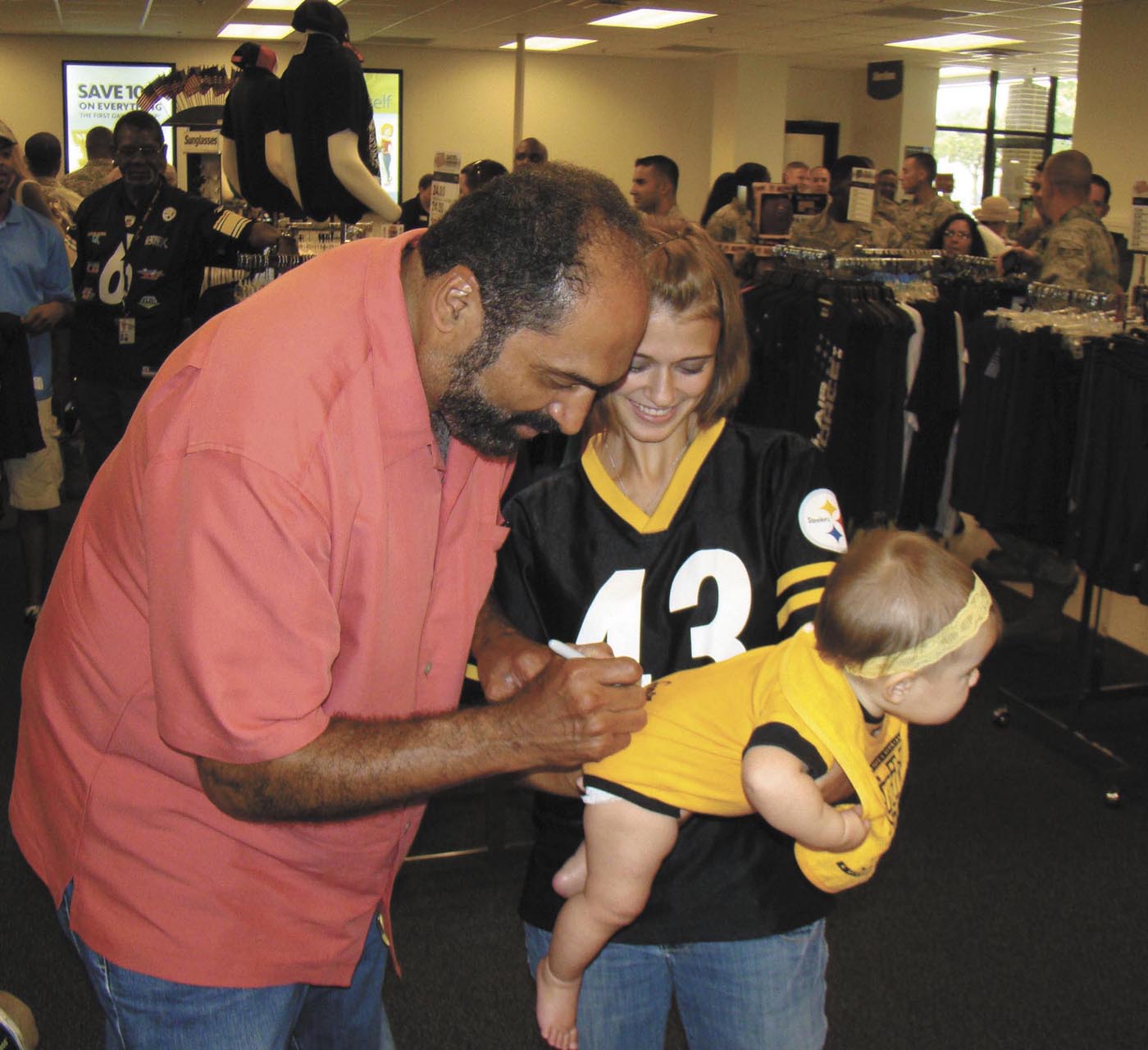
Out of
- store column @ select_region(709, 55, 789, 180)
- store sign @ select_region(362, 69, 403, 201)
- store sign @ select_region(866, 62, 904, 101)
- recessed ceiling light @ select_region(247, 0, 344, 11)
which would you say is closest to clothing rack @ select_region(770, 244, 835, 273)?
recessed ceiling light @ select_region(247, 0, 344, 11)

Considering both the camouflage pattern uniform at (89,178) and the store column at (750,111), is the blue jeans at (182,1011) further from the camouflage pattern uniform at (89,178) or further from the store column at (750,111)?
the store column at (750,111)

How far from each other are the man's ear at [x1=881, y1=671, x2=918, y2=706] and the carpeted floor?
1.51 meters

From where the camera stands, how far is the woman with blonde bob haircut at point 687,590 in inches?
58.1

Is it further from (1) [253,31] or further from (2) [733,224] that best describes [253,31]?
(2) [733,224]

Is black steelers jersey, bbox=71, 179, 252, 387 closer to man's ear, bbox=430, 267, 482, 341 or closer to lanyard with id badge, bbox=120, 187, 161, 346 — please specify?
lanyard with id badge, bbox=120, 187, 161, 346

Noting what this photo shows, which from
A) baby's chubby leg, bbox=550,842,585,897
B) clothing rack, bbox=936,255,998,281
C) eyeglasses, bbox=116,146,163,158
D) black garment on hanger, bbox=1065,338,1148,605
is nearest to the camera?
baby's chubby leg, bbox=550,842,585,897

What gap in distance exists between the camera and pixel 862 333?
4320 mm

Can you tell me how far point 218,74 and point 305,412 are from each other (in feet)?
14.8

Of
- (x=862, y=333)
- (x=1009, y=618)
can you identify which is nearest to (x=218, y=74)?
(x=862, y=333)

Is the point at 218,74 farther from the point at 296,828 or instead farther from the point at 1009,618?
the point at 296,828

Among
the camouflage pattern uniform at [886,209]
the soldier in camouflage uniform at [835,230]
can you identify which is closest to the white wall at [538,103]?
the camouflage pattern uniform at [886,209]

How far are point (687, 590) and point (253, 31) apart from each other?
16296 millimetres

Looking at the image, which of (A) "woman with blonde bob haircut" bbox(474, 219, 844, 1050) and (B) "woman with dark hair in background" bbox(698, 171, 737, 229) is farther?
(B) "woman with dark hair in background" bbox(698, 171, 737, 229)

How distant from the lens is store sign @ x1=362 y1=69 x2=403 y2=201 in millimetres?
16969
